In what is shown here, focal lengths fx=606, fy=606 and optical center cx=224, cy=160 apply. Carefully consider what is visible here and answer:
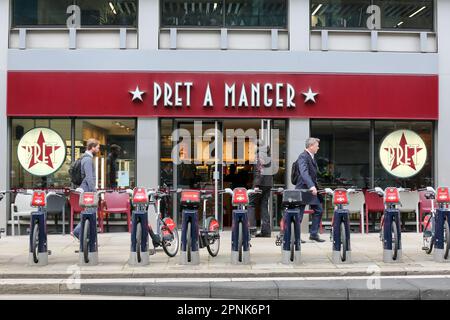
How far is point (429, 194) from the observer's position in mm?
11062

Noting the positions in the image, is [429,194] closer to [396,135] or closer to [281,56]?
[396,135]

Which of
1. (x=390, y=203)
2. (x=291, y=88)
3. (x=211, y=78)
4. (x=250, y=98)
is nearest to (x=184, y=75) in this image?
(x=211, y=78)

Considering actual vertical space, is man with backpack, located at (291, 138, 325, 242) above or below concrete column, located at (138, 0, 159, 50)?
below

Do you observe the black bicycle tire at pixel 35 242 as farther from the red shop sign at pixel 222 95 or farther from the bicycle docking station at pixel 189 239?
the red shop sign at pixel 222 95

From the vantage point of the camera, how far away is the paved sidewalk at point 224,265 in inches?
349

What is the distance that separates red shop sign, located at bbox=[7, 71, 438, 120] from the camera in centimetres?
1409

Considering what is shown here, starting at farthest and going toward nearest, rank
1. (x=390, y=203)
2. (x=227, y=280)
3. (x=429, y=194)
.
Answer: (x=429, y=194)
(x=390, y=203)
(x=227, y=280)

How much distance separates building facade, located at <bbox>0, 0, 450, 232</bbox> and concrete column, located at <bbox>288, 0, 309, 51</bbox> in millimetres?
26

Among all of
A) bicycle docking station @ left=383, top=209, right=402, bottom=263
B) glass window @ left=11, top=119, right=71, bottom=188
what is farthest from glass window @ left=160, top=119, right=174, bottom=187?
bicycle docking station @ left=383, top=209, right=402, bottom=263

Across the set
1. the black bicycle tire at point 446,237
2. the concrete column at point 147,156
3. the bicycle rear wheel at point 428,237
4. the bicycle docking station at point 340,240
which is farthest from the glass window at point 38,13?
the black bicycle tire at point 446,237

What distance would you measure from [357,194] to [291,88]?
2.91m

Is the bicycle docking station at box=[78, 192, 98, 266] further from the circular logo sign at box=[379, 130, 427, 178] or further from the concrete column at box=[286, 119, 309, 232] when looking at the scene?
the circular logo sign at box=[379, 130, 427, 178]

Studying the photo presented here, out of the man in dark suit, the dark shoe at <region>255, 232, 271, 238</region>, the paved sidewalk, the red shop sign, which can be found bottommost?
the paved sidewalk

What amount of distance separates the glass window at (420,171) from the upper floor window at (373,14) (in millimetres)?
2352
